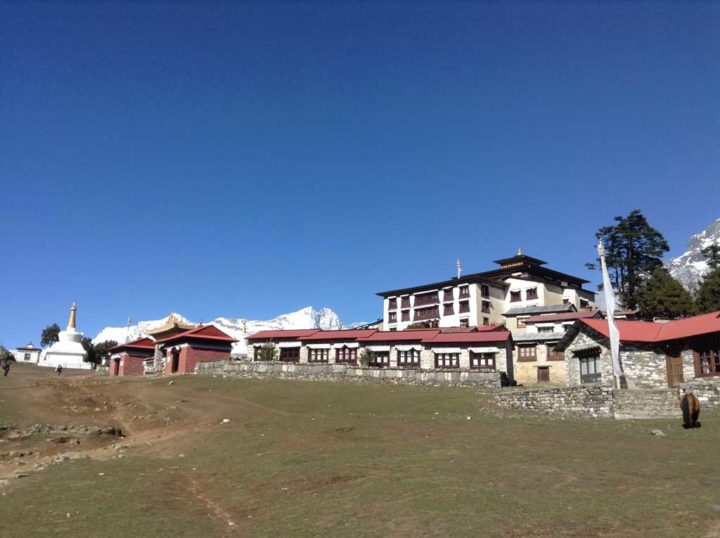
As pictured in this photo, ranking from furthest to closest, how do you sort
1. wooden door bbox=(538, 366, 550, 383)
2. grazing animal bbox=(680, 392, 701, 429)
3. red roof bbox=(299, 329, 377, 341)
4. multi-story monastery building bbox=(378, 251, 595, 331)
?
1. multi-story monastery building bbox=(378, 251, 595, 331)
2. red roof bbox=(299, 329, 377, 341)
3. wooden door bbox=(538, 366, 550, 383)
4. grazing animal bbox=(680, 392, 701, 429)

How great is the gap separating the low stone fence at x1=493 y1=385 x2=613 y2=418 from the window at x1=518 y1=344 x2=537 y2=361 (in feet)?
95.2

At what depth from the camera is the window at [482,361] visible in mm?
63188

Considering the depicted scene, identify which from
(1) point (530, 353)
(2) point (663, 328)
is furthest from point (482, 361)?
(2) point (663, 328)

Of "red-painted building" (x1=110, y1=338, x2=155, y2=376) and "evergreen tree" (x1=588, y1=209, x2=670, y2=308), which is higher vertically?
"evergreen tree" (x1=588, y1=209, x2=670, y2=308)

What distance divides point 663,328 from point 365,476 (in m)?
34.8

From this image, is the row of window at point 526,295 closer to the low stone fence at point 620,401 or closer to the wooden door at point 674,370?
the wooden door at point 674,370

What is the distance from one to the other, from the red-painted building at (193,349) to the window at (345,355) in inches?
548

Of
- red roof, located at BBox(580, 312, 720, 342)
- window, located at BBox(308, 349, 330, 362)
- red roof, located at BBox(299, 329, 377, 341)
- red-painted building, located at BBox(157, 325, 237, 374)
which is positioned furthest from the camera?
window, located at BBox(308, 349, 330, 362)

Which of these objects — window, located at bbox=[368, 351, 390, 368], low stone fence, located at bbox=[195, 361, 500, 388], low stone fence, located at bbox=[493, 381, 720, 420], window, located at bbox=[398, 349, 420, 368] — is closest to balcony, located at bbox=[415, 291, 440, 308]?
window, located at bbox=[368, 351, 390, 368]

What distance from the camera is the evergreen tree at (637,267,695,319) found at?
6756 centimetres

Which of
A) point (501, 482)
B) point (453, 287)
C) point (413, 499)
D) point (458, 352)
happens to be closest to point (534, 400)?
point (501, 482)

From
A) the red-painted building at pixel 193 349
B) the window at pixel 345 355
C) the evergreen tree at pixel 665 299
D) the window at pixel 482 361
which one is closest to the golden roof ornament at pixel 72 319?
the red-painted building at pixel 193 349

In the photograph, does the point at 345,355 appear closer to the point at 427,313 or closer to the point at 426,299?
the point at 427,313

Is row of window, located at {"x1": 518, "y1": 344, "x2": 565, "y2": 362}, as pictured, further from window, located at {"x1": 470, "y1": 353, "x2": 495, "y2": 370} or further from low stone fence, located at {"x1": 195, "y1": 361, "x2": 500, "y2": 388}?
low stone fence, located at {"x1": 195, "y1": 361, "x2": 500, "y2": 388}
